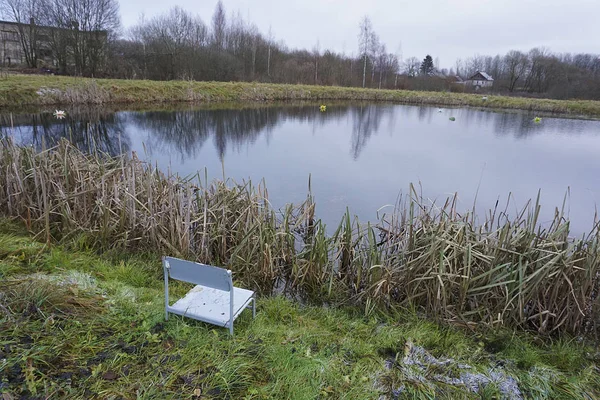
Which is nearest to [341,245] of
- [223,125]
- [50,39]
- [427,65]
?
[223,125]

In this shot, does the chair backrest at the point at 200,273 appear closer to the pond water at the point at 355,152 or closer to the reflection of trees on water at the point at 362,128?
the pond water at the point at 355,152

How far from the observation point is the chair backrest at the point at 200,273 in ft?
6.25

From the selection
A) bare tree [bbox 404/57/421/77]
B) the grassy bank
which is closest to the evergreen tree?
bare tree [bbox 404/57/421/77]

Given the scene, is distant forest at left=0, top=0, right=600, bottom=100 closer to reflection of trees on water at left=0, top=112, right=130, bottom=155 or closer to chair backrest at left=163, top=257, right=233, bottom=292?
reflection of trees on water at left=0, top=112, right=130, bottom=155

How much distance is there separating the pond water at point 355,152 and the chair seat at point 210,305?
6.88 feet

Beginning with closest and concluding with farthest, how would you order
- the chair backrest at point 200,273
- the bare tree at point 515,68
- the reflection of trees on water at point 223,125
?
the chair backrest at point 200,273, the reflection of trees on water at point 223,125, the bare tree at point 515,68

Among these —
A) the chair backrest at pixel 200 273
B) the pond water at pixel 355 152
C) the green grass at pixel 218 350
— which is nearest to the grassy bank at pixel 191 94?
the pond water at pixel 355 152

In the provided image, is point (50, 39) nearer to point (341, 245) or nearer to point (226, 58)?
point (226, 58)

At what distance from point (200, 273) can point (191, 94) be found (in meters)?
18.4

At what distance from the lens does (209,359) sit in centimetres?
184

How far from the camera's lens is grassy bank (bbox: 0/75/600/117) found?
46.4 ft

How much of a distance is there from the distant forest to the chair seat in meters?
22.3

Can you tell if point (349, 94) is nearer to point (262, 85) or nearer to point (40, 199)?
point (262, 85)

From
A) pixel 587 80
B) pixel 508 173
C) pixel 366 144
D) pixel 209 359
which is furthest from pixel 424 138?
pixel 587 80
